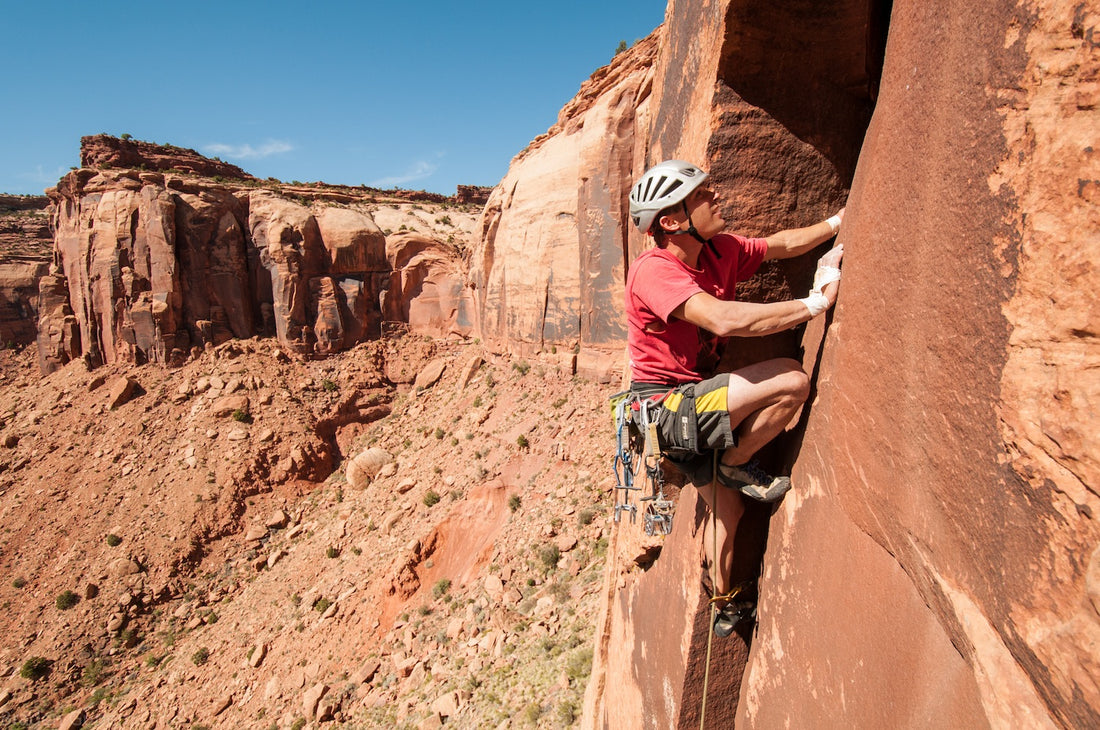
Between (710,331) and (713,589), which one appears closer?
(710,331)

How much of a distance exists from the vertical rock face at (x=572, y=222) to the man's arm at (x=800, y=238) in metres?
11.7

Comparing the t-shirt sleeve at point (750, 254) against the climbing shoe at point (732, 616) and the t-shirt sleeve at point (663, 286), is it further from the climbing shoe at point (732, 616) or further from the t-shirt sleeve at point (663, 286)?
the climbing shoe at point (732, 616)

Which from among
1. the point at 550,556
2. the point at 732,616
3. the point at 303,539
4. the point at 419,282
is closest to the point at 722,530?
the point at 732,616

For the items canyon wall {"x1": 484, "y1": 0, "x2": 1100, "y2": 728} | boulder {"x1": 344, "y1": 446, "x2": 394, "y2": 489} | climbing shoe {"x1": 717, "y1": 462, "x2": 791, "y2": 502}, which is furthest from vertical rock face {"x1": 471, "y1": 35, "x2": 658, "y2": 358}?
climbing shoe {"x1": 717, "y1": 462, "x2": 791, "y2": 502}

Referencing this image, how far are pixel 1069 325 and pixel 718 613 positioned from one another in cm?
276

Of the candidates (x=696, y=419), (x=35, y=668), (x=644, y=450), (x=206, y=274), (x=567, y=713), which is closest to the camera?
(x=696, y=419)

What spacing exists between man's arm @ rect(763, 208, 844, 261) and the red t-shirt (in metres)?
0.09

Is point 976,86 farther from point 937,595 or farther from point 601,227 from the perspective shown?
point 601,227

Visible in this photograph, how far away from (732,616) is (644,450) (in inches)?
46.9

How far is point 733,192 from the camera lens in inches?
134

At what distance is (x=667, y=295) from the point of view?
2.87 meters

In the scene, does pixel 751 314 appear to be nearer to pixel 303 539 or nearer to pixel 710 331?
pixel 710 331

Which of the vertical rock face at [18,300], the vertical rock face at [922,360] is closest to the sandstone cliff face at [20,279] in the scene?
the vertical rock face at [18,300]

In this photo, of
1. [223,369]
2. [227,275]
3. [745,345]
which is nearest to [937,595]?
[745,345]
